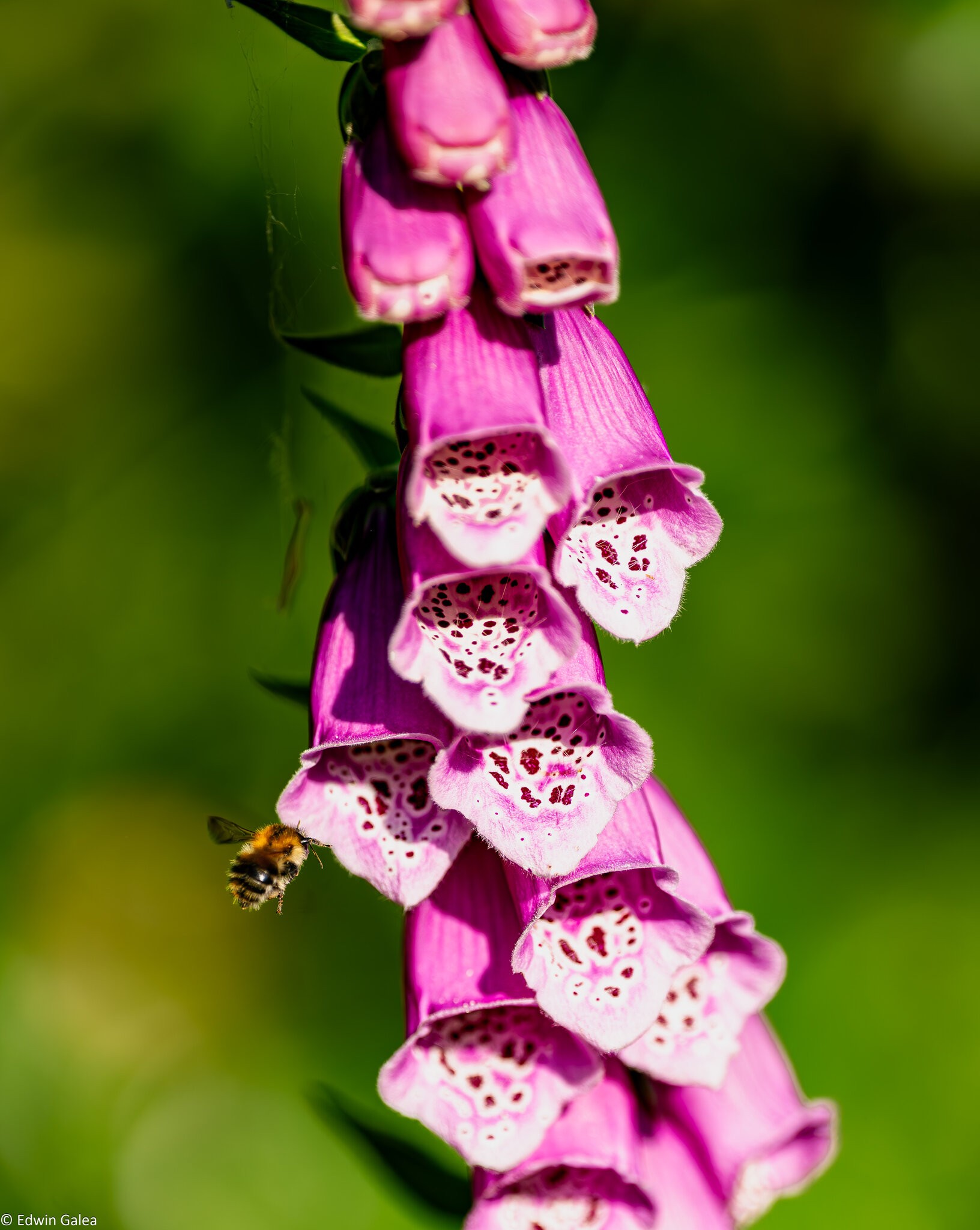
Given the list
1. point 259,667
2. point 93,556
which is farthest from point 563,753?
point 93,556

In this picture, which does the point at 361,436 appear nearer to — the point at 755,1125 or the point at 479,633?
the point at 479,633

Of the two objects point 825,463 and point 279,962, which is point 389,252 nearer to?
point 825,463

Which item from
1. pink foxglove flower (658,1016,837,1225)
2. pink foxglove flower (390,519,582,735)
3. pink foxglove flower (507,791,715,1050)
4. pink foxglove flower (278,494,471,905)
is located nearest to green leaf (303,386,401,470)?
pink foxglove flower (278,494,471,905)

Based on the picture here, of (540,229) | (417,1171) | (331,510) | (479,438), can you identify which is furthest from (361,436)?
(331,510)

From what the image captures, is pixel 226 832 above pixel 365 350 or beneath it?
beneath

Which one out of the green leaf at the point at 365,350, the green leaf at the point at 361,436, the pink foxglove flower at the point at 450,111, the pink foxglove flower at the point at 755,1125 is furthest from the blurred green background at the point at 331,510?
the pink foxglove flower at the point at 450,111

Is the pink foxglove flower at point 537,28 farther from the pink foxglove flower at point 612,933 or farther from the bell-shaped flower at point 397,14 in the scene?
the pink foxglove flower at point 612,933
